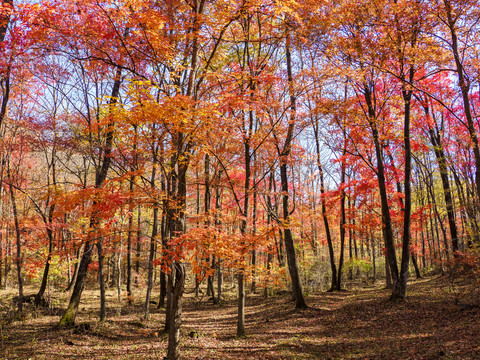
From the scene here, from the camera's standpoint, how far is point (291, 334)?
8.97m

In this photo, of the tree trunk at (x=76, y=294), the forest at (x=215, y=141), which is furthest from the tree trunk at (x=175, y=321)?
the tree trunk at (x=76, y=294)

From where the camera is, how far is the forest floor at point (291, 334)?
6797mm

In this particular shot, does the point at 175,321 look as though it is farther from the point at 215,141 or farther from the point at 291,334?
the point at 215,141

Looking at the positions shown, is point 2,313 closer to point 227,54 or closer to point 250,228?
point 250,228

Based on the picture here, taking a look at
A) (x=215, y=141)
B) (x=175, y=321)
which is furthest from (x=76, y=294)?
(x=215, y=141)

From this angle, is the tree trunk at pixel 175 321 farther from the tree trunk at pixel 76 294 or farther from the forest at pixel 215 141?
the tree trunk at pixel 76 294

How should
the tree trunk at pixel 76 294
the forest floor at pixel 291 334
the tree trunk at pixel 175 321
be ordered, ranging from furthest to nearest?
the tree trunk at pixel 76 294
the forest floor at pixel 291 334
the tree trunk at pixel 175 321

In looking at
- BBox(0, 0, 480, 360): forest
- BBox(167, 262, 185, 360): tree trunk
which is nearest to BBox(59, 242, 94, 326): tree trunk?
BBox(0, 0, 480, 360): forest

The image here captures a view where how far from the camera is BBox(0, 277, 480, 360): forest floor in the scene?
22.3ft

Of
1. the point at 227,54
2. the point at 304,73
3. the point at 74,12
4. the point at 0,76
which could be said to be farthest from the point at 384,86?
the point at 0,76

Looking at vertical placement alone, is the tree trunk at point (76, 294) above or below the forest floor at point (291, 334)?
above

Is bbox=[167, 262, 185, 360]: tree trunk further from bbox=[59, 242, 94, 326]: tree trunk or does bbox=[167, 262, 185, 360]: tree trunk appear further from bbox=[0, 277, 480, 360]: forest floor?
bbox=[59, 242, 94, 326]: tree trunk

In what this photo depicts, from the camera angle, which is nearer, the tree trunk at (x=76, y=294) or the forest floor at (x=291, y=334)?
the forest floor at (x=291, y=334)

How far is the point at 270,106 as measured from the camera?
32.5ft
